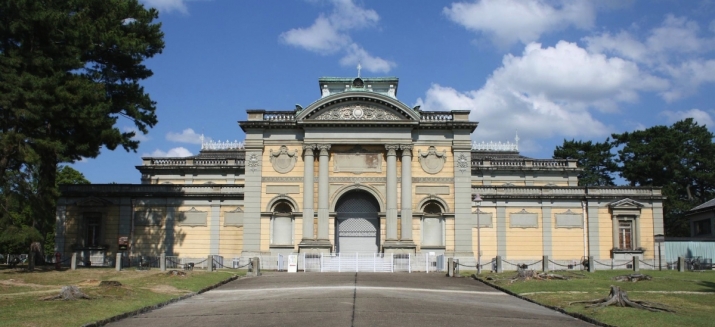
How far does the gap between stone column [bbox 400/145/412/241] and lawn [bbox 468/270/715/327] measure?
1056 cm

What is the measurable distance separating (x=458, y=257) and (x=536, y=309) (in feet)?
83.1

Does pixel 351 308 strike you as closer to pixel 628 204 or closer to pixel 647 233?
pixel 628 204

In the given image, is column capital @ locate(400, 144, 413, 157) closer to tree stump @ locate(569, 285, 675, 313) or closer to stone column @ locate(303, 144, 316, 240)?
stone column @ locate(303, 144, 316, 240)

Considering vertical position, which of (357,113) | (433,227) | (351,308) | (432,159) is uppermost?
(357,113)

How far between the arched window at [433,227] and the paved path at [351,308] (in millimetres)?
16853

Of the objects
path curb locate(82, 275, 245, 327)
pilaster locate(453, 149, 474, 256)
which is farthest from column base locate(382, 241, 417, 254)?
path curb locate(82, 275, 245, 327)

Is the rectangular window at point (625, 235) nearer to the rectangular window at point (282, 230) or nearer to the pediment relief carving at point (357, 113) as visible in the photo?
the pediment relief carving at point (357, 113)

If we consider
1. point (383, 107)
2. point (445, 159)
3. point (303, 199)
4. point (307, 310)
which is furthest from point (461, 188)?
point (307, 310)

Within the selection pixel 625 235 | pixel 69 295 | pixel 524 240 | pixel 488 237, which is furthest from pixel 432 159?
pixel 69 295

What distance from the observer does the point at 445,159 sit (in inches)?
1934

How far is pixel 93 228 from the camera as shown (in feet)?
165

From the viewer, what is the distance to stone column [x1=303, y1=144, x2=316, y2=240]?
47.8m

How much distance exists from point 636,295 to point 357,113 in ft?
86.8

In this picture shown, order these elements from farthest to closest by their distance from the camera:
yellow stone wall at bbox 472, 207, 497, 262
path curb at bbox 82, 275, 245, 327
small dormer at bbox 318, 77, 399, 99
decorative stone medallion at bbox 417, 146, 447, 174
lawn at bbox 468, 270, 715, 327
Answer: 1. small dormer at bbox 318, 77, 399, 99
2. yellow stone wall at bbox 472, 207, 497, 262
3. decorative stone medallion at bbox 417, 146, 447, 174
4. lawn at bbox 468, 270, 715, 327
5. path curb at bbox 82, 275, 245, 327
